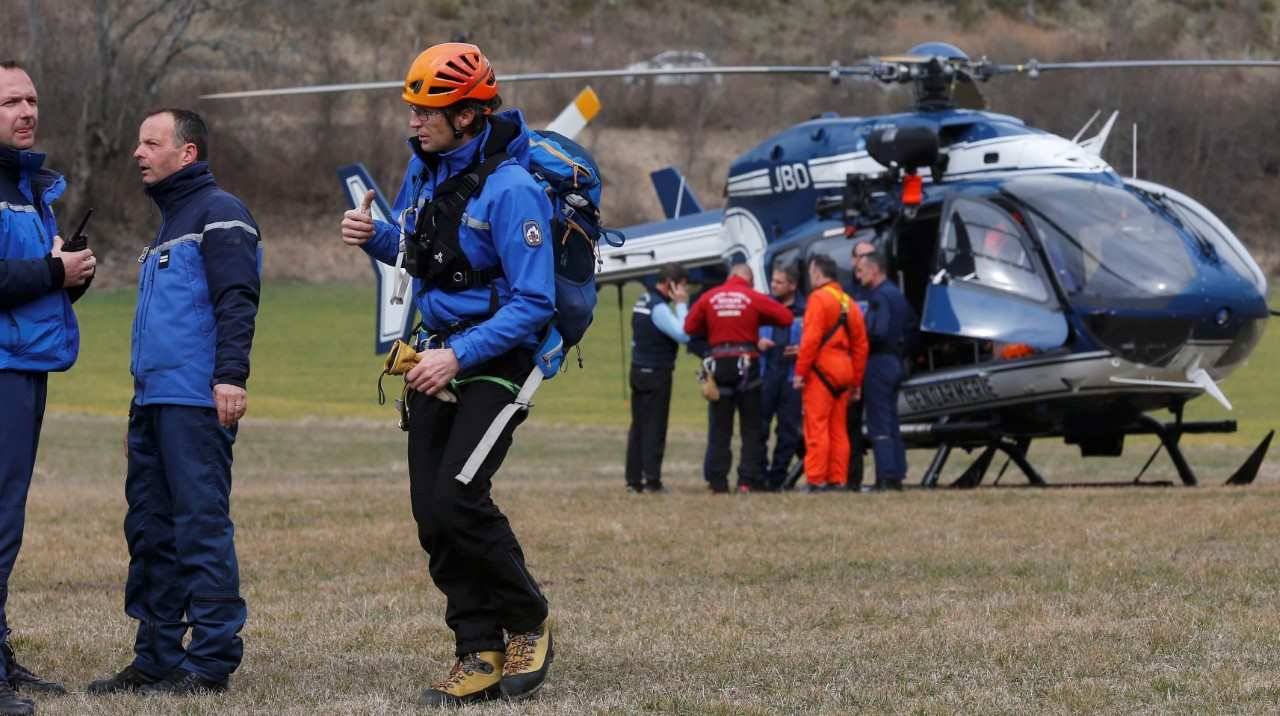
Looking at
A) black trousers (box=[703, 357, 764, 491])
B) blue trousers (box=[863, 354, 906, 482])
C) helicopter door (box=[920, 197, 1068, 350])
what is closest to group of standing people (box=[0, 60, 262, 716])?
black trousers (box=[703, 357, 764, 491])

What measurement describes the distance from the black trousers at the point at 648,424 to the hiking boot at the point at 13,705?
357 inches

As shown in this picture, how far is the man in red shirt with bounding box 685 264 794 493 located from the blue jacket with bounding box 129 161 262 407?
8217mm

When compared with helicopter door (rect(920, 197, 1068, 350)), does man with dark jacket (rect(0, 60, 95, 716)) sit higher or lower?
higher

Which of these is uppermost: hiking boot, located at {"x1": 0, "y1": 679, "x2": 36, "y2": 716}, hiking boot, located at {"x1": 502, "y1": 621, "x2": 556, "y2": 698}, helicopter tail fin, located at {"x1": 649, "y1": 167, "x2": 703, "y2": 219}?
helicopter tail fin, located at {"x1": 649, "y1": 167, "x2": 703, "y2": 219}

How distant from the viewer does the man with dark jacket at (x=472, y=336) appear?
5.52 metres

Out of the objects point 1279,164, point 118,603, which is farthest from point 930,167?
point 1279,164

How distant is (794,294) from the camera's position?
15000mm

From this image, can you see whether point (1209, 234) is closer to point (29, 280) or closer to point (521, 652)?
point (521, 652)

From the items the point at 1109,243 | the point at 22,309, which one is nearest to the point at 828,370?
the point at 1109,243

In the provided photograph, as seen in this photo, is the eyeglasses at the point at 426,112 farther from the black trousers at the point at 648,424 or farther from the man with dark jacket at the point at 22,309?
the black trousers at the point at 648,424

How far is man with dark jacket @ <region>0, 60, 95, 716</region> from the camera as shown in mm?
5750

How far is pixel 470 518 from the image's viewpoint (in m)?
5.60

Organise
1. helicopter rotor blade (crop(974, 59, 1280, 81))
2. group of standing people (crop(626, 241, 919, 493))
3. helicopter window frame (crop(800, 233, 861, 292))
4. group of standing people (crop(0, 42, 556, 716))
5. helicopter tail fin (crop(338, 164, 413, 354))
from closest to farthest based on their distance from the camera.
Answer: group of standing people (crop(0, 42, 556, 716)) → helicopter rotor blade (crop(974, 59, 1280, 81)) → group of standing people (crop(626, 241, 919, 493)) → helicopter window frame (crop(800, 233, 861, 292)) → helicopter tail fin (crop(338, 164, 413, 354))

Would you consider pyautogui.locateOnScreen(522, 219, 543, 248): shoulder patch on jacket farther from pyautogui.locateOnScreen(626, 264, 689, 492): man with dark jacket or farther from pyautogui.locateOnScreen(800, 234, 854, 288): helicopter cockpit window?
pyautogui.locateOnScreen(800, 234, 854, 288): helicopter cockpit window
